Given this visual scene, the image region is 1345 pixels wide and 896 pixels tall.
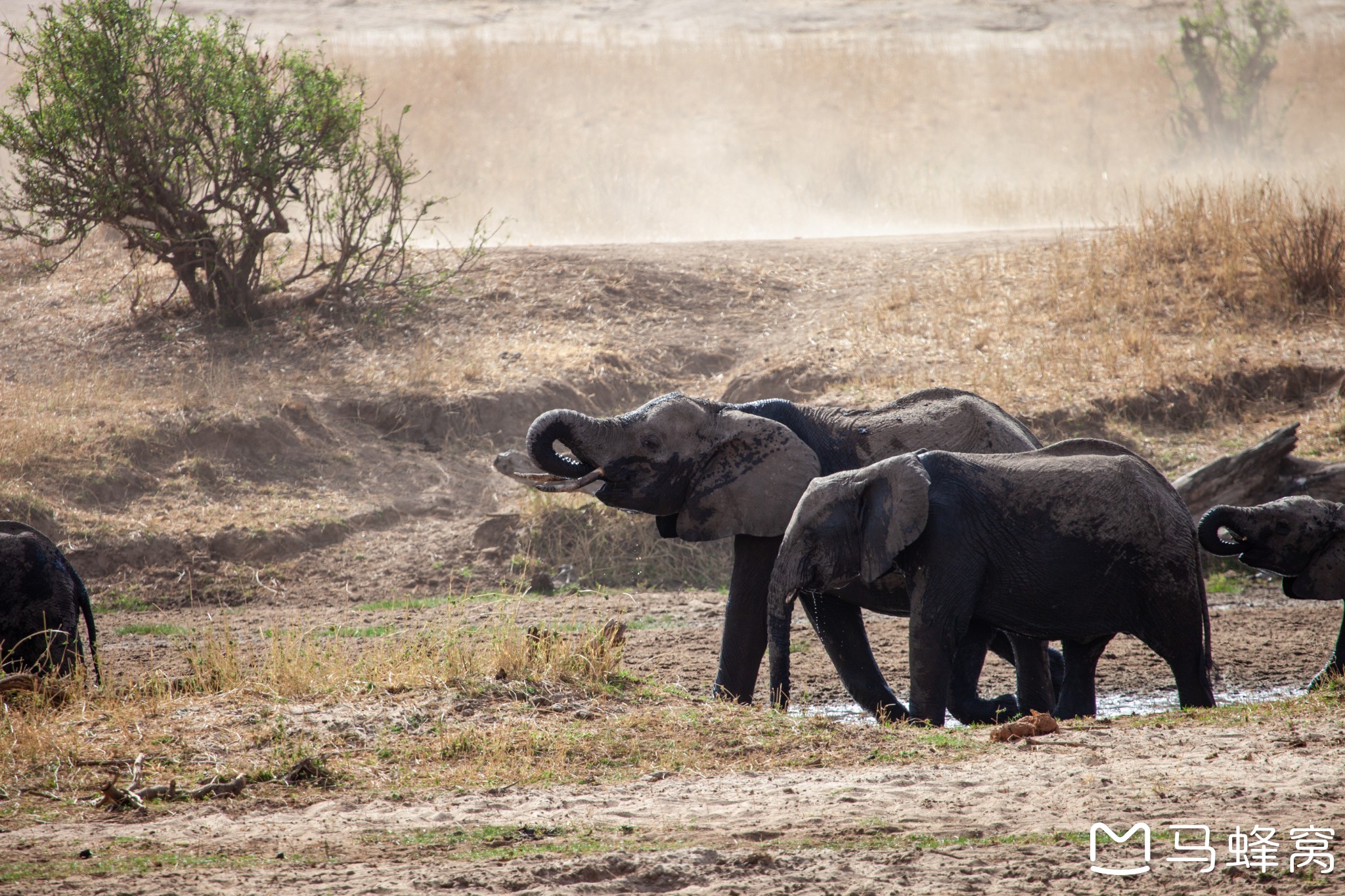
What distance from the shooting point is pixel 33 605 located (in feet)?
28.5

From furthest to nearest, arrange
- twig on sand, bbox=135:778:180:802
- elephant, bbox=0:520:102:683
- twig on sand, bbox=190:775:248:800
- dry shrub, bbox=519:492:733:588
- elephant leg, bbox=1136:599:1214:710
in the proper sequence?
dry shrub, bbox=519:492:733:588, elephant, bbox=0:520:102:683, elephant leg, bbox=1136:599:1214:710, twig on sand, bbox=190:775:248:800, twig on sand, bbox=135:778:180:802

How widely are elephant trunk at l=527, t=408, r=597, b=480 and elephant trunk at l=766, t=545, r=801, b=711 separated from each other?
177cm

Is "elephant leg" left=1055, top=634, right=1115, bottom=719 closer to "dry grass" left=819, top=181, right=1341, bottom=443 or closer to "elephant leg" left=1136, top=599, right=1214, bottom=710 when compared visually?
"elephant leg" left=1136, top=599, right=1214, bottom=710

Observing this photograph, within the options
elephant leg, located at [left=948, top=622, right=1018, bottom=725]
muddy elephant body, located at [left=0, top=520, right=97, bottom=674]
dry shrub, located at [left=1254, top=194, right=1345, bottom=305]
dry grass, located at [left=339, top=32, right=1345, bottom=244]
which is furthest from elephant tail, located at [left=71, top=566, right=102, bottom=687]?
dry grass, located at [left=339, top=32, right=1345, bottom=244]

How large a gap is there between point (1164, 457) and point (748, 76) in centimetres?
3279

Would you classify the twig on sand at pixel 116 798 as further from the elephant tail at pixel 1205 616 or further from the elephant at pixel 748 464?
the elephant tail at pixel 1205 616

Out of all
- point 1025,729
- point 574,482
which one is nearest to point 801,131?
point 574,482

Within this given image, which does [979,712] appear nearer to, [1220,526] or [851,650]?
[851,650]

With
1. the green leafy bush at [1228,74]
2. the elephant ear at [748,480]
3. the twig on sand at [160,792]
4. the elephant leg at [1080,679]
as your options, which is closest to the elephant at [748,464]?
the elephant ear at [748,480]

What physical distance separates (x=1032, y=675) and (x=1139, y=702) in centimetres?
136

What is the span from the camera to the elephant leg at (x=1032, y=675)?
888 cm

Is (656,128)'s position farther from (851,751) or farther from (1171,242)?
(851,751)

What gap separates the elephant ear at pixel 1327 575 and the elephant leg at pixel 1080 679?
5.04 feet

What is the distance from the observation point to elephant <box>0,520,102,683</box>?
8609 millimetres
